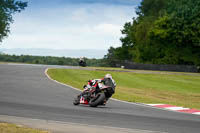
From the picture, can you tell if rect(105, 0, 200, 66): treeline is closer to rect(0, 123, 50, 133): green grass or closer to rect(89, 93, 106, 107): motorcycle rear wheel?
rect(89, 93, 106, 107): motorcycle rear wheel

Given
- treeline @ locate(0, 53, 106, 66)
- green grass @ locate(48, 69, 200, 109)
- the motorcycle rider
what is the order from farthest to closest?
treeline @ locate(0, 53, 106, 66) < green grass @ locate(48, 69, 200, 109) < the motorcycle rider

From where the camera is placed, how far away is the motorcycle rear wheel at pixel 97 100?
1396 centimetres

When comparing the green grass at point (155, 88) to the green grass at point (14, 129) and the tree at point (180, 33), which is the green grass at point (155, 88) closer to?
the green grass at point (14, 129)

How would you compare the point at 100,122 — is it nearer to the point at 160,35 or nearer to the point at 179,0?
the point at 160,35

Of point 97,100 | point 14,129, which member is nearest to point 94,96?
point 97,100

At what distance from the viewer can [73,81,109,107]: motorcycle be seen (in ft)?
45.8

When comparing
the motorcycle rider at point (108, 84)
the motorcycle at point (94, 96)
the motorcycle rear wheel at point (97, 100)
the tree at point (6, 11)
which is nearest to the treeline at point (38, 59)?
the tree at point (6, 11)

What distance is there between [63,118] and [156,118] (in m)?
2.99

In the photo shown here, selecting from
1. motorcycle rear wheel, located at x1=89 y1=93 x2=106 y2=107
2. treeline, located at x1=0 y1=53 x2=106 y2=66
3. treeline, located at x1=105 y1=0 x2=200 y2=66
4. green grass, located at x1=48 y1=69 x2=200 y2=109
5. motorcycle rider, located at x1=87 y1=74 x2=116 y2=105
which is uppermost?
treeline, located at x1=105 y1=0 x2=200 y2=66

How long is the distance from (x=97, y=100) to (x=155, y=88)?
17.3 meters

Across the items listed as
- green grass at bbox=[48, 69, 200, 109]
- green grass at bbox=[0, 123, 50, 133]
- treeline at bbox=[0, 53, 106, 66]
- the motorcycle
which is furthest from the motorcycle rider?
treeline at bbox=[0, 53, 106, 66]

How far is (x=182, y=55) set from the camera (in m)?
68.1

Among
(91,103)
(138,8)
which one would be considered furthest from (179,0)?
(91,103)

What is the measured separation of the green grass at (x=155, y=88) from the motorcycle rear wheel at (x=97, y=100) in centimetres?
447
